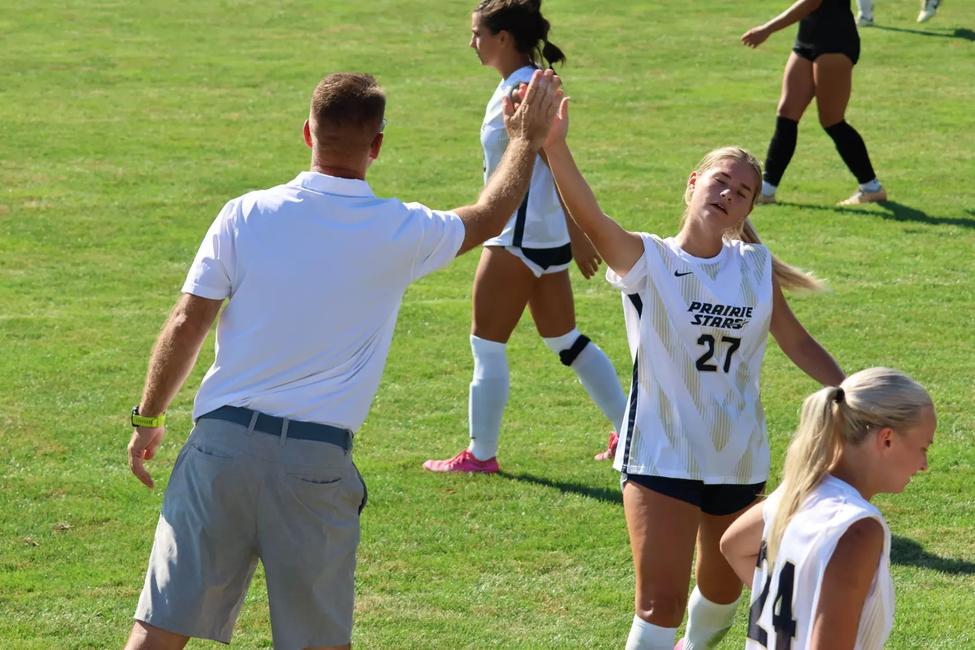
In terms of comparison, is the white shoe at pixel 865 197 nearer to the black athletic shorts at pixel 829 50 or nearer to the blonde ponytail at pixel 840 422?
the black athletic shorts at pixel 829 50

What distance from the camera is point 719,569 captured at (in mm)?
4426

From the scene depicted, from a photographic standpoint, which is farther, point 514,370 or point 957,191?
point 957,191

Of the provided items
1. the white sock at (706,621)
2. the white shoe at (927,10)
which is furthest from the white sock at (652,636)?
the white shoe at (927,10)

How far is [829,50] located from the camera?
12.0 m

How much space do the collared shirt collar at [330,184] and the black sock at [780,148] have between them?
358 inches

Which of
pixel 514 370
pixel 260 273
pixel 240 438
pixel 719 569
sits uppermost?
pixel 260 273

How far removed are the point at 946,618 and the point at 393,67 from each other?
629 inches

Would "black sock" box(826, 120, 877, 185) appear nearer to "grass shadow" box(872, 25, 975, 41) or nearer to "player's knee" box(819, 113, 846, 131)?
"player's knee" box(819, 113, 846, 131)

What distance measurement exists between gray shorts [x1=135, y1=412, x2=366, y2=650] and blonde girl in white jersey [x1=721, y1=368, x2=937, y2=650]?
123 centimetres

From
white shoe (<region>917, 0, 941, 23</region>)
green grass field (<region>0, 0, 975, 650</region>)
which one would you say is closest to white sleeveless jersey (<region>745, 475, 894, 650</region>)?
green grass field (<region>0, 0, 975, 650</region>)

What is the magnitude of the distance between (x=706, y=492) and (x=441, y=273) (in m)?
6.93

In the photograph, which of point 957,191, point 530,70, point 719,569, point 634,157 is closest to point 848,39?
point 957,191

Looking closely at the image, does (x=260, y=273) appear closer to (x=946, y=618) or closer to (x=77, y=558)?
(x=77, y=558)

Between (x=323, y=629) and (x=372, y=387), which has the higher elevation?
(x=372, y=387)
